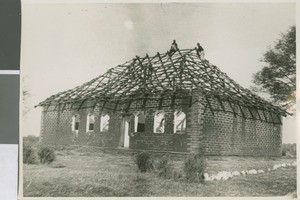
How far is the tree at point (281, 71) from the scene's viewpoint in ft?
10.1

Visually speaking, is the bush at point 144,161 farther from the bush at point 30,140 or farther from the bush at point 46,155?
the bush at point 30,140

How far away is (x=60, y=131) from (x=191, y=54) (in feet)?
3.63

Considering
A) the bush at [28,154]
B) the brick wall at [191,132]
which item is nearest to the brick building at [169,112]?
the brick wall at [191,132]

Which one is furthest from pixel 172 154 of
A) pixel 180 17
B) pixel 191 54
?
pixel 180 17

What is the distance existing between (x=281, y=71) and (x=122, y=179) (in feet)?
4.54

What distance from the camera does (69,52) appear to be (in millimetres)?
3090

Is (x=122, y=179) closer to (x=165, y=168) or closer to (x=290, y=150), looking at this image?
(x=165, y=168)

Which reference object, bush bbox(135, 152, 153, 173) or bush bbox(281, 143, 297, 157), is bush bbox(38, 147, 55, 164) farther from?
bush bbox(281, 143, 297, 157)

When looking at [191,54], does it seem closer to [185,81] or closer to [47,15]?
[185,81]

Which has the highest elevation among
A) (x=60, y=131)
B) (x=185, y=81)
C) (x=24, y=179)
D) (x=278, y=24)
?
(x=278, y=24)

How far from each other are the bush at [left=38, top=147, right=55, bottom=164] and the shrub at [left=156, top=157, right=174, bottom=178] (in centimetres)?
76

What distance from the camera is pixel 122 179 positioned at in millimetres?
3029

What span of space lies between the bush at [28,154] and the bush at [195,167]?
1081mm

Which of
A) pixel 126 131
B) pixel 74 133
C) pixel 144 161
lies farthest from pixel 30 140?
pixel 144 161
